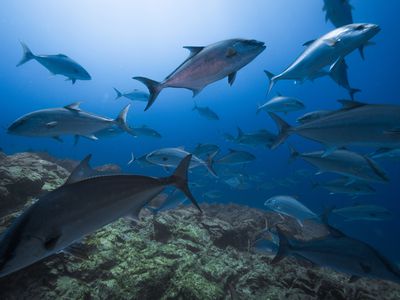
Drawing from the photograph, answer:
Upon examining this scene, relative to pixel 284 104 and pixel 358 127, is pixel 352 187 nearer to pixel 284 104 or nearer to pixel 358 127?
pixel 284 104

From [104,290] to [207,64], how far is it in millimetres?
3115

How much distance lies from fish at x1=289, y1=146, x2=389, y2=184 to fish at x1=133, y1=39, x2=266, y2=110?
272 cm

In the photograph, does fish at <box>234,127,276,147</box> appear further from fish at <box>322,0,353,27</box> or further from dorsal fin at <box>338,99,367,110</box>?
dorsal fin at <box>338,99,367,110</box>

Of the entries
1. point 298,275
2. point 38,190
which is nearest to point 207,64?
point 298,275

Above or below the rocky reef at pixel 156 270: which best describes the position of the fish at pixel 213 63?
above

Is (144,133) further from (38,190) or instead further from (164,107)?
(164,107)

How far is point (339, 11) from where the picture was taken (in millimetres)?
4652

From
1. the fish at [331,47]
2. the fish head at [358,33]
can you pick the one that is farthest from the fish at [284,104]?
the fish head at [358,33]

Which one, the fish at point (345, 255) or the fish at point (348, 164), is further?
the fish at point (348, 164)

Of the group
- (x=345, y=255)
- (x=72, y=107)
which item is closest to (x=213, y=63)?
(x=72, y=107)

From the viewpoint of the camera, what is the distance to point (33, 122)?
4.06m

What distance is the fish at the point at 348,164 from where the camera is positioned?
15.2 ft

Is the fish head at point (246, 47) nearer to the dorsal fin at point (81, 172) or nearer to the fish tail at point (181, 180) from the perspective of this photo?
the fish tail at point (181, 180)

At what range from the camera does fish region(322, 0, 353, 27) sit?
4.61 metres
